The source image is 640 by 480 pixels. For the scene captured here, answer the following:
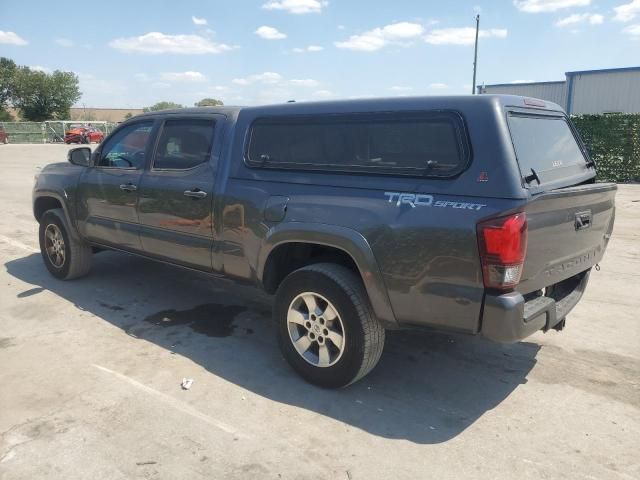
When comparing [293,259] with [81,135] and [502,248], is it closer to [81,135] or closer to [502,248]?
[502,248]

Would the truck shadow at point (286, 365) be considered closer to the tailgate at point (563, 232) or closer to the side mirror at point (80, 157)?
the tailgate at point (563, 232)

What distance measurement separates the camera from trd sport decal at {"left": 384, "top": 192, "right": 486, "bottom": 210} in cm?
282

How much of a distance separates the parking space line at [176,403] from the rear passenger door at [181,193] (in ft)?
3.55

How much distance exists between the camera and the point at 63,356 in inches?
160

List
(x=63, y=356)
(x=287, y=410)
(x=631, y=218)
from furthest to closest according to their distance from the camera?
(x=631, y=218) → (x=63, y=356) → (x=287, y=410)

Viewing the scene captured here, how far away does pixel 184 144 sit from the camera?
4.47 metres

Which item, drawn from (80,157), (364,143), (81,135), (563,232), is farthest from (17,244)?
(81,135)

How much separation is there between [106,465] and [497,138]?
277 centimetres

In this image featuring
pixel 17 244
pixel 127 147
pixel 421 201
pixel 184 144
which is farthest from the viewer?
pixel 17 244

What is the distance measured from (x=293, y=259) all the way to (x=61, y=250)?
3345 millimetres

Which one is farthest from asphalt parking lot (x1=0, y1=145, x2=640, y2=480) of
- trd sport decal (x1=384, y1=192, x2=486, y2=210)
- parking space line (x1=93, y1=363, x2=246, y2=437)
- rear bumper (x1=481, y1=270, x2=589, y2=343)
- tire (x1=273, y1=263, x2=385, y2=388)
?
trd sport decal (x1=384, y1=192, x2=486, y2=210)

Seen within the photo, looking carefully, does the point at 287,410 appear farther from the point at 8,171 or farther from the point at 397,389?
the point at 8,171

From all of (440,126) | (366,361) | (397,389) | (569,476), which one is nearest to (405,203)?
(440,126)

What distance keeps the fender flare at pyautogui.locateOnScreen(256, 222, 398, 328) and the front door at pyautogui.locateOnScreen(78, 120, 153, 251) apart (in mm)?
2093
